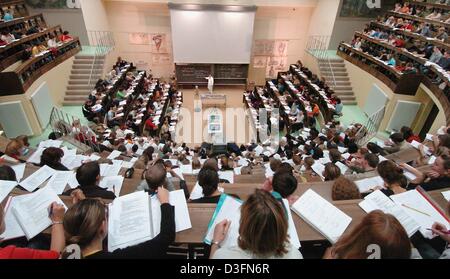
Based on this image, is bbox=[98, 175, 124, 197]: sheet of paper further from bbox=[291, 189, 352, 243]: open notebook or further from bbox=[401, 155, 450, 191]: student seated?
bbox=[401, 155, 450, 191]: student seated

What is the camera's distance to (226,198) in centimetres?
217

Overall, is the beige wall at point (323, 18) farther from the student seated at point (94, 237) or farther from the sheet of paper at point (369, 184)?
the student seated at point (94, 237)

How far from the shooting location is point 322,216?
85.5 inches

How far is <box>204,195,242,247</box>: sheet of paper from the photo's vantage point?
1847mm

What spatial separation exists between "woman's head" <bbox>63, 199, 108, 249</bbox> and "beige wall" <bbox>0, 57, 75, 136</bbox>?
8.39 metres

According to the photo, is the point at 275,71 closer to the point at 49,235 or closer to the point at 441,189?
the point at 441,189

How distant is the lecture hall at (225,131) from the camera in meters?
1.82

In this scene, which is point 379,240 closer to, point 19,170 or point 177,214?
point 177,214

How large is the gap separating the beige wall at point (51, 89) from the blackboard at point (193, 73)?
20.4 feet

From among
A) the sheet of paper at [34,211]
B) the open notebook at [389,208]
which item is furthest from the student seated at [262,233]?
the sheet of paper at [34,211]

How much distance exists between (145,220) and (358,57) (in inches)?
511

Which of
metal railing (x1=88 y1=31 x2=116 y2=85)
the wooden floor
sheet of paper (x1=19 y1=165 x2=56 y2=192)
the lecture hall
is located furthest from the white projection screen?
sheet of paper (x1=19 y1=165 x2=56 y2=192)

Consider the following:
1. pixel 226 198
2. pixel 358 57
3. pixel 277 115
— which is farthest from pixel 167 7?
pixel 226 198
